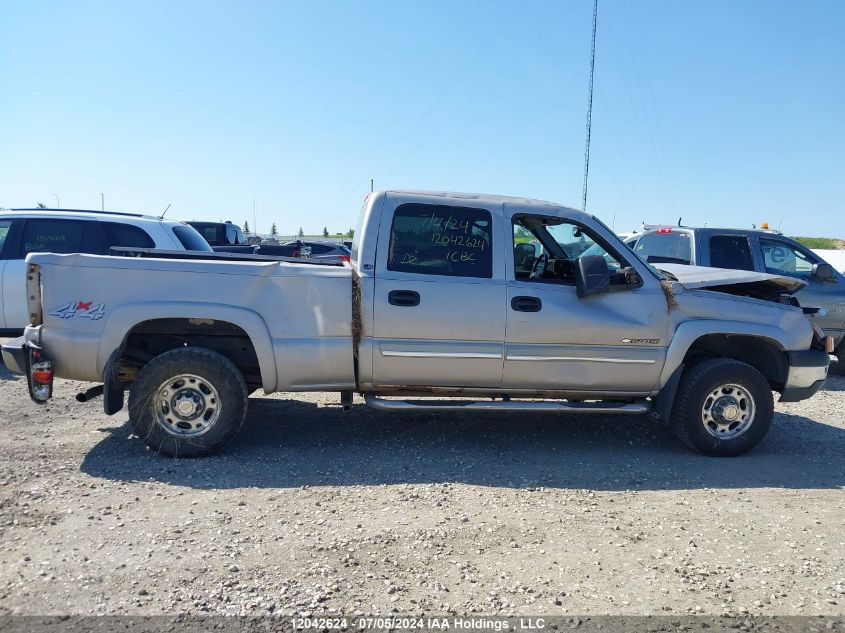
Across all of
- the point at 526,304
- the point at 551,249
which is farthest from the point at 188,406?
the point at 551,249

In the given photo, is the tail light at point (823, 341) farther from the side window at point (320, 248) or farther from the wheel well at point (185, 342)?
the side window at point (320, 248)

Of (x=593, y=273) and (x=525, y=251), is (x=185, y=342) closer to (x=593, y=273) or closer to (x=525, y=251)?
(x=525, y=251)

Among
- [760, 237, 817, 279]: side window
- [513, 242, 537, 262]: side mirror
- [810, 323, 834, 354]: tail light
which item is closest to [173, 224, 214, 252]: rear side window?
[513, 242, 537, 262]: side mirror

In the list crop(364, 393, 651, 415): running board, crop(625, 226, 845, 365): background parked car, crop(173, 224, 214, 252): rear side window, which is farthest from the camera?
crop(625, 226, 845, 365): background parked car

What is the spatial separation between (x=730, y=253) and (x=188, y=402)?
22.9 ft

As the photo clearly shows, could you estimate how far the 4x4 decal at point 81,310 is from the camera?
5117 millimetres

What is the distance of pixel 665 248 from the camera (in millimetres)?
9461

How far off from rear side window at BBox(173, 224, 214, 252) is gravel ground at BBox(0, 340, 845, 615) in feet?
9.31

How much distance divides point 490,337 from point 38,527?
325 centimetres

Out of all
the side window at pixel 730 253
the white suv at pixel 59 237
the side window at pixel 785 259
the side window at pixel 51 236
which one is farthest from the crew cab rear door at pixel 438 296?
the side window at pixel 785 259

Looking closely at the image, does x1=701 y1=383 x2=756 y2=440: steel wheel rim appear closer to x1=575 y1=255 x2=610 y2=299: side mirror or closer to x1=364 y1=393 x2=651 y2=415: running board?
x1=364 y1=393 x2=651 y2=415: running board

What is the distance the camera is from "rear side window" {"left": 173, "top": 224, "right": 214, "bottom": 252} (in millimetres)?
8582

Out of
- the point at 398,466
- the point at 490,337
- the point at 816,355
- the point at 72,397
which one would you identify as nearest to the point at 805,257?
the point at 816,355

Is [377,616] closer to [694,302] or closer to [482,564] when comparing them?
[482,564]
